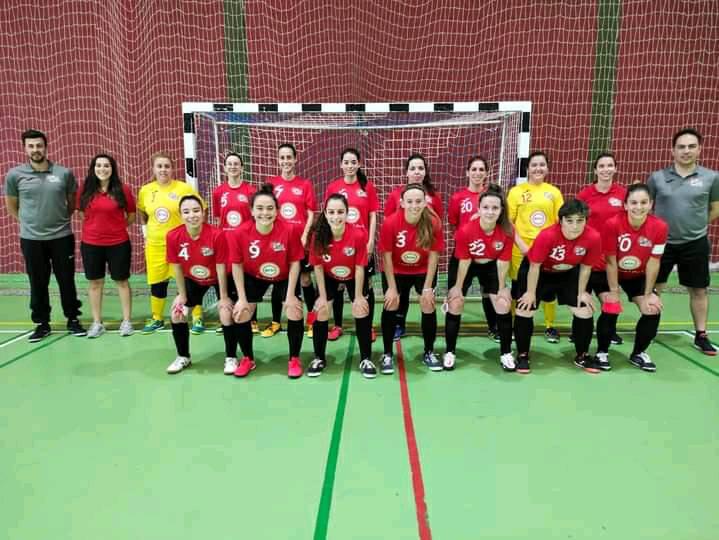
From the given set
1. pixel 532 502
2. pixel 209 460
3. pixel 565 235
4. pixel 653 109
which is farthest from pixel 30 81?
pixel 653 109

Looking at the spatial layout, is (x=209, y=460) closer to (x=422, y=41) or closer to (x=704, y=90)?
(x=422, y=41)

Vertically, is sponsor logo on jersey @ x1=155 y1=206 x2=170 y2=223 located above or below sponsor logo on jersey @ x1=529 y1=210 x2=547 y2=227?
above

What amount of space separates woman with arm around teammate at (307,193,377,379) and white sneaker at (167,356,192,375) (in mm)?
943

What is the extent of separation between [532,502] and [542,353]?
6.58ft

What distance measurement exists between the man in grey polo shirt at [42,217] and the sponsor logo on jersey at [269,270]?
211 centimetres

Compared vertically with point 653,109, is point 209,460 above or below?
below

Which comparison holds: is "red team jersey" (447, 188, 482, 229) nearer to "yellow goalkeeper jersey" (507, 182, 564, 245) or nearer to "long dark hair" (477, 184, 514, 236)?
"yellow goalkeeper jersey" (507, 182, 564, 245)

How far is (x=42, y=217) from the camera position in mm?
4051

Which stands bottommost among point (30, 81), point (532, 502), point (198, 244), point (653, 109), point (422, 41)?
point (532, 502)

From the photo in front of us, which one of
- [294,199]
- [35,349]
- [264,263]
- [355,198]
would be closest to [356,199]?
[355,198]

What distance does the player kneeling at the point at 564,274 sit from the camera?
10.4 ft

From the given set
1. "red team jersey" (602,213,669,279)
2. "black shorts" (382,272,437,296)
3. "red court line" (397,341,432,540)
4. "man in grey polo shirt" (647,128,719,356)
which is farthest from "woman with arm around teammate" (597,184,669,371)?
"red court line" (397,341,432,540)

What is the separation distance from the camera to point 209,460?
7.47 ft

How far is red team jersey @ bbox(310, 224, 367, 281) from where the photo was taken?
326 cm
